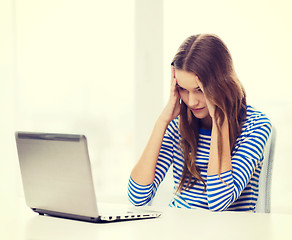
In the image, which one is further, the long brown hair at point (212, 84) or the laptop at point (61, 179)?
the long brown hair at point (212, 84)

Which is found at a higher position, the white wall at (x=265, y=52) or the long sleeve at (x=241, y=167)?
the white wall at (x=265, y=52)

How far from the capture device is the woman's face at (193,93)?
1640 mm

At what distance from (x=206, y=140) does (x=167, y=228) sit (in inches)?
24.7

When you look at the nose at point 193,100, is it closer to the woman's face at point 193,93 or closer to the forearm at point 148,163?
the woman's face at point 193,93

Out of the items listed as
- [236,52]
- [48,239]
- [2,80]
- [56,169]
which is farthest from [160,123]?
[2,80]

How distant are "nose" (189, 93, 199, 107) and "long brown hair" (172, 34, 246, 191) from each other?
5 cm

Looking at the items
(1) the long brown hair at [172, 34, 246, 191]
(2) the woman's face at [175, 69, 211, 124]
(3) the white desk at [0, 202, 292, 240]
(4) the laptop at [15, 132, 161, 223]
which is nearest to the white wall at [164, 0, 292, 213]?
(1) the long brown hair at [172, 34, 246, 191]

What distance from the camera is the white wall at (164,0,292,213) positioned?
250cm

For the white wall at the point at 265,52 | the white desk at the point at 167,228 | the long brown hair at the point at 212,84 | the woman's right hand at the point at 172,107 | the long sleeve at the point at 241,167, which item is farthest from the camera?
the white wall at the point at 265,52

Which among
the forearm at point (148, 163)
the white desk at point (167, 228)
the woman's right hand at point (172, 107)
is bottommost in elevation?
the white desk at point (167, 228)

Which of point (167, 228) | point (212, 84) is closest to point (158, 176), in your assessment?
point (212, 84)

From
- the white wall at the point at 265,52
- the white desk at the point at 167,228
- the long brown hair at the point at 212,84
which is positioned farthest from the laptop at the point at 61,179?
the white wall at the point at 265,52

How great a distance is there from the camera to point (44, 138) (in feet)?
4.02

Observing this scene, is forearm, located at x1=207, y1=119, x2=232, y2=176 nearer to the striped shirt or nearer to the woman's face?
the striped shirt
